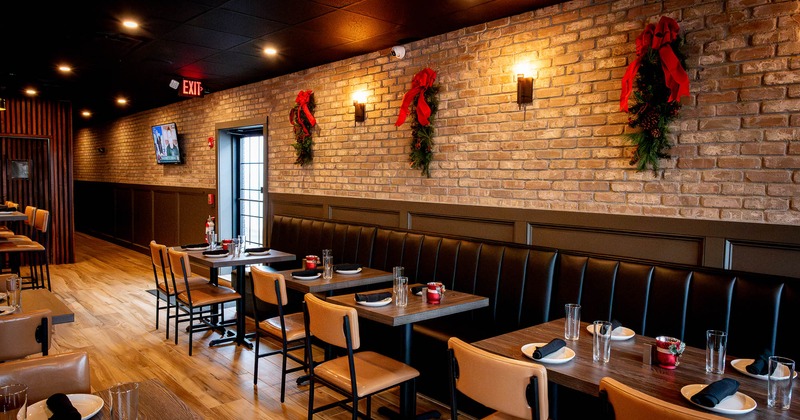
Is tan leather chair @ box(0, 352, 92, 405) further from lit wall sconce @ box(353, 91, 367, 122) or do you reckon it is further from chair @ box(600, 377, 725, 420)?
lit wall sconce @ box(353, 91, 367, 122)

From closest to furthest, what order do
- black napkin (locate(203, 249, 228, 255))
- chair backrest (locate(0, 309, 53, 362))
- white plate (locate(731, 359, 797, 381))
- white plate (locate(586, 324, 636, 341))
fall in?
white plate (locate(731, 359, 797, 381)) < chair backrest (locate(0, 309, 53, 362)) < white plate (locate(586, 324, 636, 341)) < black napkin (locate(203, 249, 228, 255))

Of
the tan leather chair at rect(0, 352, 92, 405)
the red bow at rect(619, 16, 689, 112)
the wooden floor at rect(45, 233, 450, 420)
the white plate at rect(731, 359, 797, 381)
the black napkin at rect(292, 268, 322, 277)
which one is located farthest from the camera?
the black napkin at rect(292, 268, 322, 277)

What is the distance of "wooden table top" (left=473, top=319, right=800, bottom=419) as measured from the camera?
2.07 metres

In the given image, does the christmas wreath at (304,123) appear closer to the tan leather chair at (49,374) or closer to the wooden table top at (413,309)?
the wooden table top at (413,309)

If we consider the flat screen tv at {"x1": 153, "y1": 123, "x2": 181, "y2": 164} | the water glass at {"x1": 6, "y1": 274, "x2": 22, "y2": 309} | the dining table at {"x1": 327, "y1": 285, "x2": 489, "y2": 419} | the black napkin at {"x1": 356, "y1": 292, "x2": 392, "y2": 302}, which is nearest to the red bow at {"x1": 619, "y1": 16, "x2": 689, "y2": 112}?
the dining table at {"x1": 327, "y1": 285, "x2": 489, "y2": 419}

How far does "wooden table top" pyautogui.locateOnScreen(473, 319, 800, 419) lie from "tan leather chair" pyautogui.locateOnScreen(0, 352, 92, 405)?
1730 millimetres

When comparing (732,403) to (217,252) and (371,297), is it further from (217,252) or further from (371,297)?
(217,252)

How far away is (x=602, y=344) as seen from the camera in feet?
8.08

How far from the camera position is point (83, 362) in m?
2.06

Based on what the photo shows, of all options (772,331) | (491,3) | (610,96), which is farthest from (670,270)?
(491,3)

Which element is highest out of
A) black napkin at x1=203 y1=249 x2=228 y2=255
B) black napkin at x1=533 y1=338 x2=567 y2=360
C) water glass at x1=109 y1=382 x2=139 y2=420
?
water glass at x1=109 y1=382 x2=139 y2=420

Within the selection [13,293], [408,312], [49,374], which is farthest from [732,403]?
[13,293]

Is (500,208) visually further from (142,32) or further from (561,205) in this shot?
(142,32)

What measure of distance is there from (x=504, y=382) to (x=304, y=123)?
5.05m
